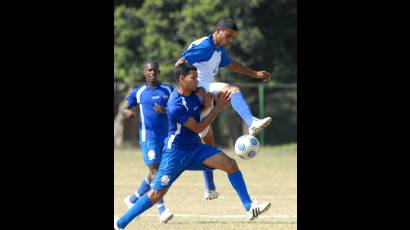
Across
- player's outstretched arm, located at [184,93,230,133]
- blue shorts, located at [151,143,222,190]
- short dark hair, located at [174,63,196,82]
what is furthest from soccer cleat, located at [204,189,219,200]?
short dark hair, located at [174,63,196,82]

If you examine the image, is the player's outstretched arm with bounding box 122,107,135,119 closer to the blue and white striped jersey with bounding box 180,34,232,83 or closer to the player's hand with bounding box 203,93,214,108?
the blue and white striped jersey with bounding box 180,34,232,83

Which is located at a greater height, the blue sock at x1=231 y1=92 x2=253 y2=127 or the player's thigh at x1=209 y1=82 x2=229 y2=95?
the player's thigh at x1=209 y1=82 x2=229 y2=95

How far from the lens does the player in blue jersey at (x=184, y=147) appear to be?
1065 centimetres

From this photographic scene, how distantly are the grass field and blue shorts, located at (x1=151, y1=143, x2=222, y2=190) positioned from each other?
1.36 m

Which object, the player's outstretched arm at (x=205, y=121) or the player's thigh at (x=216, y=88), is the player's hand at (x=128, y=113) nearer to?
the player's thigh at (x=216, y=88)

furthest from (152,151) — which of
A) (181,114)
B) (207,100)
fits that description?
(181,114)

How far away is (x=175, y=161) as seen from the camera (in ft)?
35.6

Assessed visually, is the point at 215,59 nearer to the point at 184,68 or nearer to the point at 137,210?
the point at 184,68

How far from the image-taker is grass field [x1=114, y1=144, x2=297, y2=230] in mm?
12531
